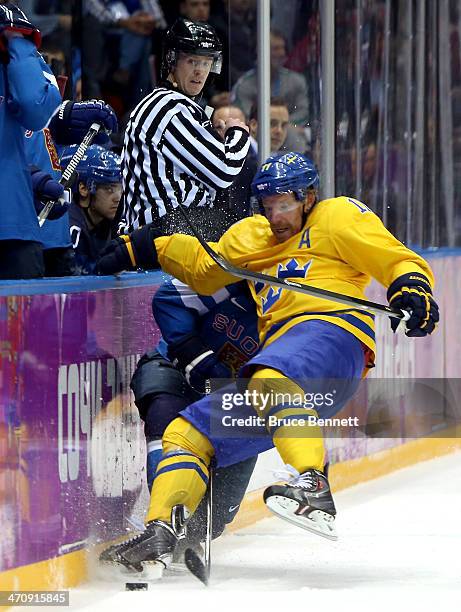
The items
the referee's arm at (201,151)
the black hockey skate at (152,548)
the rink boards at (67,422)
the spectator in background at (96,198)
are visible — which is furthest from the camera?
the spectator in background at (96,198)

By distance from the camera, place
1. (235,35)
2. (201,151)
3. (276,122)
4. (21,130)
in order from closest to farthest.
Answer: (21,130) < (201,151) < (235,35) < (276,122)

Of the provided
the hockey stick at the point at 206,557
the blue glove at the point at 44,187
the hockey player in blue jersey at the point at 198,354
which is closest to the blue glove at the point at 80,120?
the blue glove at the point at 44,187

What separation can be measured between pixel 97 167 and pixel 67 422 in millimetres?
1310

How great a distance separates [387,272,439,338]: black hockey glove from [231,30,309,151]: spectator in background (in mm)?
1827

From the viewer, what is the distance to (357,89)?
6574 millimetres

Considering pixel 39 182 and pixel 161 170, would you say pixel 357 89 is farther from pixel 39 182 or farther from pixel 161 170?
pixel 39 182

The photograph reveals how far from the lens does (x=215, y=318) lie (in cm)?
461

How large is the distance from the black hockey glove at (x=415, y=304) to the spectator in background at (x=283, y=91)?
1.83 meters

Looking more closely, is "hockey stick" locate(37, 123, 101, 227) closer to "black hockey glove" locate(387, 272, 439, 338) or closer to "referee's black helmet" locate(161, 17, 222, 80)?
"referee's black helmet" locate(161, 17, 222, 80)

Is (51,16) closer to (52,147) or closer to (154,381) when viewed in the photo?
(52,147)

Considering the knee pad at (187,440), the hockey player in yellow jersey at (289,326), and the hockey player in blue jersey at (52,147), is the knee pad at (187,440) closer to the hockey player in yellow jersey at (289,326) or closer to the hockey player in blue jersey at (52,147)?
the hockey player in yellow jersey at (289,326)

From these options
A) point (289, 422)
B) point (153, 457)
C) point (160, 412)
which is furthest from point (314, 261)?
point (153, 457)

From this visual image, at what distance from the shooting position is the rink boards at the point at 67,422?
3900 millimetres

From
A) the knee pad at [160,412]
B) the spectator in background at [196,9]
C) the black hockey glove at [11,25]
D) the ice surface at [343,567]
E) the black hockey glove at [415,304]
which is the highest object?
the black hockey glove at [11,25]
